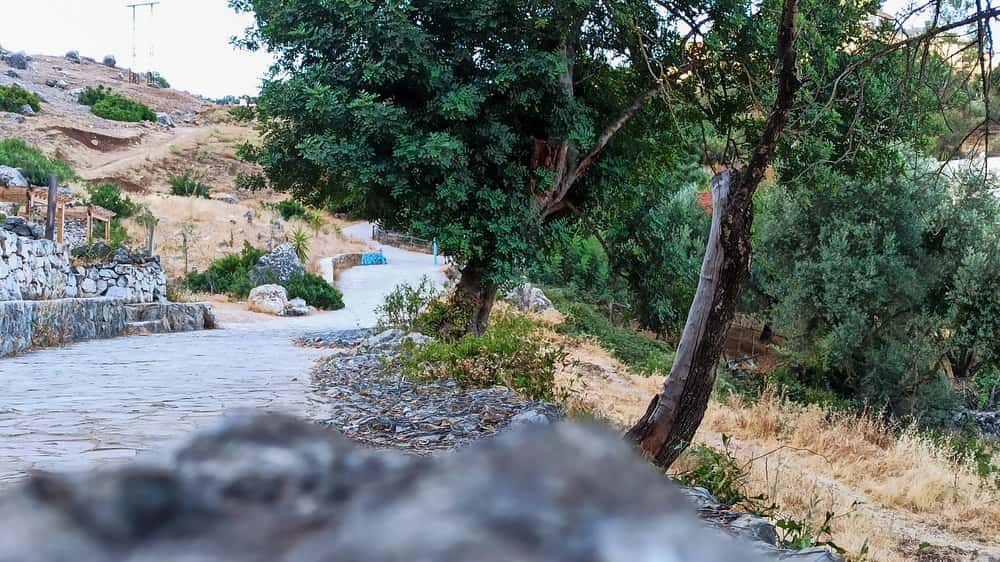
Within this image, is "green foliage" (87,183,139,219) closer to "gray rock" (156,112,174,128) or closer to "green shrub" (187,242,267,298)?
"green shrub" (187,242,267,298)

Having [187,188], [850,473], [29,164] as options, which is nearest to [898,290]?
[850,473]

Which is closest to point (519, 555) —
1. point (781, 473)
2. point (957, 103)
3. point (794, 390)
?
point (957, 103)

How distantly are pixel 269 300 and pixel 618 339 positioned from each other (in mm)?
10761

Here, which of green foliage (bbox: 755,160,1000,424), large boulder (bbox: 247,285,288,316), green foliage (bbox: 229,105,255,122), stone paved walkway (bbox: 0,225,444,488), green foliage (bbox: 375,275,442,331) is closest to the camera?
stone paved walkway (bbox: 0,225,444,488)

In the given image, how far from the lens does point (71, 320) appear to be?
12.0m

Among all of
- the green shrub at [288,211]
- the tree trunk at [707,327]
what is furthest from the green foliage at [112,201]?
the tree trunk at [707,327]

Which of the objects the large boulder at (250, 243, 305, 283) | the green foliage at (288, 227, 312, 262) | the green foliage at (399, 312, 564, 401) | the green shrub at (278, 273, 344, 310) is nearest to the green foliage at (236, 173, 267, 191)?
the green foliage at (399, 312, 564, 401)

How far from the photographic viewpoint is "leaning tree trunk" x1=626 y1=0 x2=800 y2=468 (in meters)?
5.41

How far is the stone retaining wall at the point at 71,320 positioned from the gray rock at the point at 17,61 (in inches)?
2038

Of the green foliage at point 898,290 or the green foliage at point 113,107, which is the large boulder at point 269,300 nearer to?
the green foliage at point 898,290

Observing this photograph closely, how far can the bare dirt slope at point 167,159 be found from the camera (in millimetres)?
30344

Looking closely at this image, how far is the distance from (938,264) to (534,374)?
1144 cm

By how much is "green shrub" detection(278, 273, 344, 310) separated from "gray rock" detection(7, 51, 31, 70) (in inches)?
1791

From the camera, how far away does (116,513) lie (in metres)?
0.35
